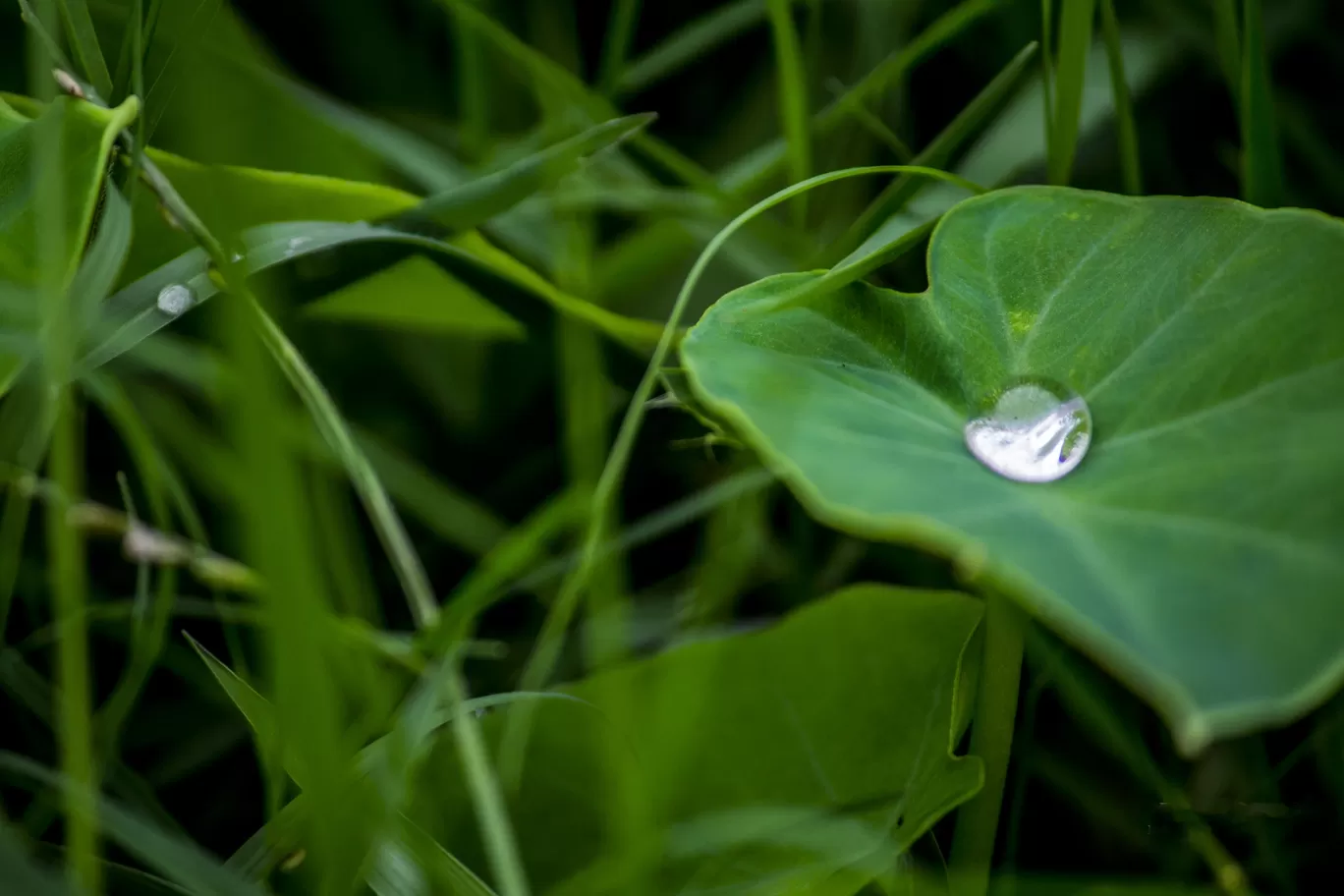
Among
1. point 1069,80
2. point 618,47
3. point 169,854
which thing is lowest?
point 169,854

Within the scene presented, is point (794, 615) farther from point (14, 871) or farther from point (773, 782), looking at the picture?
point (14, 871)

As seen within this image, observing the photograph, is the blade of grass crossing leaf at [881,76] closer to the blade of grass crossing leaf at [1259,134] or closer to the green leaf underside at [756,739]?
the blade of grass crossing leaf at [1259,134]

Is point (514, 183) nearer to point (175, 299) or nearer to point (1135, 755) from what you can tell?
point (175, 299)

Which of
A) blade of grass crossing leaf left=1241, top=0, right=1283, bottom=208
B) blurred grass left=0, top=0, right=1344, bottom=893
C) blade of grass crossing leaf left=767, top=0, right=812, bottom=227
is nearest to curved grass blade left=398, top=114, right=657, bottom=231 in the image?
blurred grass left=0, top=0, right=1344, bottom=893

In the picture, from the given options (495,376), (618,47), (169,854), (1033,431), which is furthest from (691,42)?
(169,854)

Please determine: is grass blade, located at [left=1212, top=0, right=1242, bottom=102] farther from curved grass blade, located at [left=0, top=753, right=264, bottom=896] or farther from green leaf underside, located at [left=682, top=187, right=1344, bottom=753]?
curved grass blade, located at [left=0, top=753, right=264, bottom=896]
